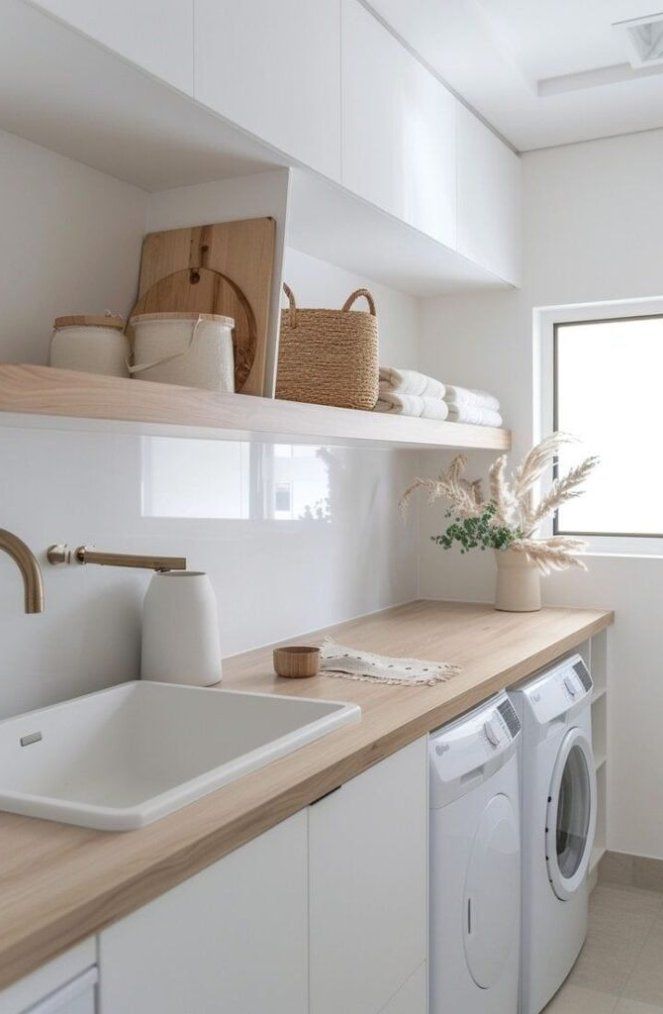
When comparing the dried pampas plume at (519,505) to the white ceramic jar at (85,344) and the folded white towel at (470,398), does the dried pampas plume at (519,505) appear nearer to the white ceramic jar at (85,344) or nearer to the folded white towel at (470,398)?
the folded white towel at (470,398)

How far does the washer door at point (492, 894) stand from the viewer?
2.07 m

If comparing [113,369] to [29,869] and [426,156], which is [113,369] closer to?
[29,869]

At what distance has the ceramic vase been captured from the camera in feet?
6.51

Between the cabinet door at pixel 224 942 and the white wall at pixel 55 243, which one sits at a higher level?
the white wall at pixel 55 243

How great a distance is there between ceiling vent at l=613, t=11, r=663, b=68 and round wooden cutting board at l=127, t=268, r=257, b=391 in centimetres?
126

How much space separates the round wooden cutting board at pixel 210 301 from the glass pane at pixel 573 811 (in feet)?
4.97

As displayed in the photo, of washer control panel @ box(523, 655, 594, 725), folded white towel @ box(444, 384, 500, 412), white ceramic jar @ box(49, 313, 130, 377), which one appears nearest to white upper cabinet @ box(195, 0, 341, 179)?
white ceramic jar @ box(49, 313, 130, 377)

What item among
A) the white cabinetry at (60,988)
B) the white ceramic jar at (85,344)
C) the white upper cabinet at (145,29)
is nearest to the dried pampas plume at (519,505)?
the white ceramic jar at (85,344)

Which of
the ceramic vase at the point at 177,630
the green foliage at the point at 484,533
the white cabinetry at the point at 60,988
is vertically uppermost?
the green foliage at the point at 484,533

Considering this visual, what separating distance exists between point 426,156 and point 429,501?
1.29 metres

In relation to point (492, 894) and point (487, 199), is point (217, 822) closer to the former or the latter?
point (492, 894)

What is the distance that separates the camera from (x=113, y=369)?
1660mm

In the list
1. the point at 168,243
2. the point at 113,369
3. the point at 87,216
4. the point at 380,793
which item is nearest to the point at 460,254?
the point at 168,243

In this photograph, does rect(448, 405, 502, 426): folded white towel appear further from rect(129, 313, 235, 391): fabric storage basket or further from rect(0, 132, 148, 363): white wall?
rect(129, 313, 235, 391): fabric storage basket
